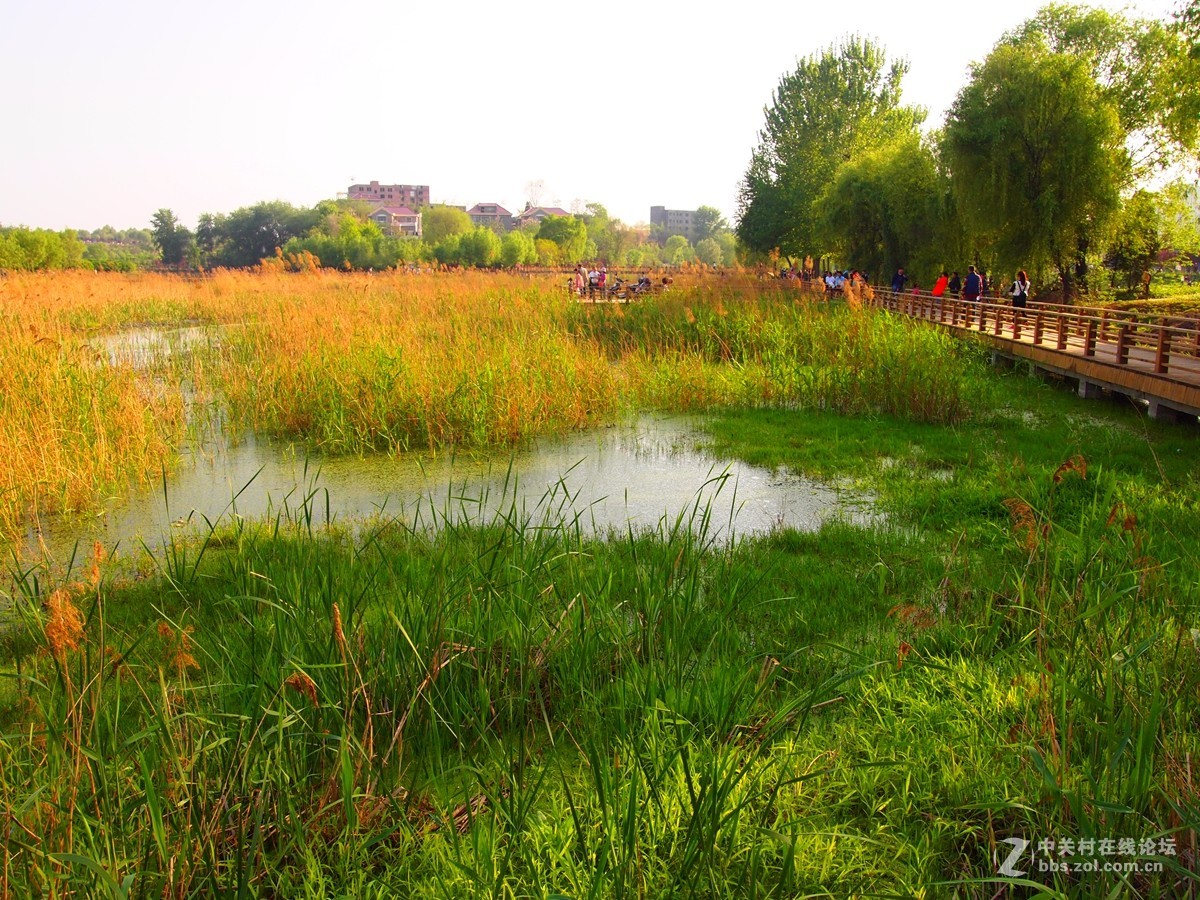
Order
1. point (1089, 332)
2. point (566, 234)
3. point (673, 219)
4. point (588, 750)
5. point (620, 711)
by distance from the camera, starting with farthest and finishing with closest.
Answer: point (673, 219)
point (566, 234)
point (1089, 332)
point (588, 750)
point (620, 711)

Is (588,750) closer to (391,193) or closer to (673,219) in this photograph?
(391,193)

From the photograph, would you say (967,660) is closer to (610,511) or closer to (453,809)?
(453,809)

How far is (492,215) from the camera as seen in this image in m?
146

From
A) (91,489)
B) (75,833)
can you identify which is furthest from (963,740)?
(91,489)

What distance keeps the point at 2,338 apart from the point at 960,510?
7.81m

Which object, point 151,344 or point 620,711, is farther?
point 151,344

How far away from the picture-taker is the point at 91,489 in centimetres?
632

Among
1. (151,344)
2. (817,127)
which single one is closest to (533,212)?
(817,127)

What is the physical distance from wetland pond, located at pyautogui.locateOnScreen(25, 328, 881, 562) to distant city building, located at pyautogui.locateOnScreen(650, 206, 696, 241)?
7082 inches

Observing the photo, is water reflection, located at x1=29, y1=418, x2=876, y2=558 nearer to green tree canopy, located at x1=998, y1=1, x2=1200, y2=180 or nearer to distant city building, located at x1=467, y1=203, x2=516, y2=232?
green tree canopy, located at x1=998, y1=1, x2=1200, y2=180

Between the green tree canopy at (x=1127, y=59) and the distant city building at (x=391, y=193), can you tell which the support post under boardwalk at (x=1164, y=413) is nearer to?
the green tree canopy at (x=1127, y=59)

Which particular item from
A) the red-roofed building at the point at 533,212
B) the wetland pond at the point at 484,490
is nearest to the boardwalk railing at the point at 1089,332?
the wetland pond at the point at 484,490

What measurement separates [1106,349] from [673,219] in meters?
184

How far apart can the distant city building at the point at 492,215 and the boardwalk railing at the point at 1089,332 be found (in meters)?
128
